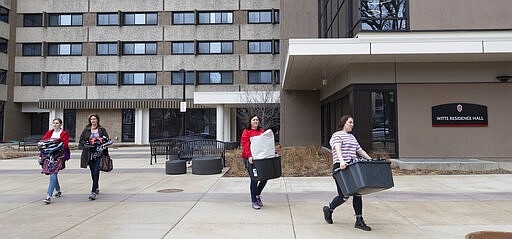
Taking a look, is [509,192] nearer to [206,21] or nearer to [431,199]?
[431,199]

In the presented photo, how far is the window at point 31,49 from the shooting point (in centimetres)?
3566

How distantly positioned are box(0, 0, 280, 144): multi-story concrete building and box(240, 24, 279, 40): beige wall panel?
0.09 meters

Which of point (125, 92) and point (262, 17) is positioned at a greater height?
point (262, 17)

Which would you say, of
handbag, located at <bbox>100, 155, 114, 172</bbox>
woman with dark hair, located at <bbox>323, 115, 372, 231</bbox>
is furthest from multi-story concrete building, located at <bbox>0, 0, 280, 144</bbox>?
woman with dark hair, located at <bbox>323, 115, 372, 231</bbox>

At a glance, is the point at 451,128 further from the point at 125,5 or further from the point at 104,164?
the point at 125,5

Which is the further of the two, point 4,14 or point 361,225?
point 4,14

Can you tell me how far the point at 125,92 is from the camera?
1353 inches

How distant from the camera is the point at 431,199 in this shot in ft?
24.1

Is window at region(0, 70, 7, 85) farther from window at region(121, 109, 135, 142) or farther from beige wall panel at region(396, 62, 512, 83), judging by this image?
beige wall panel at region(396, 62, 512, 83)

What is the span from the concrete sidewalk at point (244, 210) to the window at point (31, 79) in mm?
29682

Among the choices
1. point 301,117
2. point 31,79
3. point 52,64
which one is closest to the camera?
point 301,117

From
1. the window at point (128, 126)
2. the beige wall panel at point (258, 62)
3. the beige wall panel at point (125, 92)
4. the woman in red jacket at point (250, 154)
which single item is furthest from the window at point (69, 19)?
the woman in red jacket at point (250, 154)

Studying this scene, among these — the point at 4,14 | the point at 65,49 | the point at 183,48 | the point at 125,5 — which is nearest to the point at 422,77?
the point at 183,48

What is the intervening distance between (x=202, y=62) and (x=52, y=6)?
51.4ft
